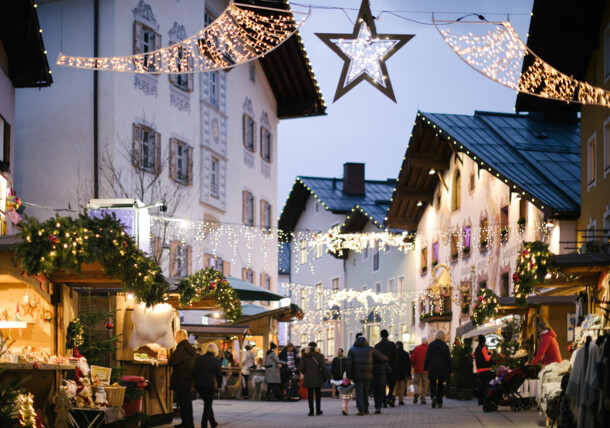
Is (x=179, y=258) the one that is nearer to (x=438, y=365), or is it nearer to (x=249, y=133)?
(x=249, y=133)

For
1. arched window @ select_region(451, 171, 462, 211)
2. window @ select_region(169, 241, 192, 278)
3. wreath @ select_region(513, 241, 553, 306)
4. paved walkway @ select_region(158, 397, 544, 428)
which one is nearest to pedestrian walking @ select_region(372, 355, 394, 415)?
paved walkway @ select_region(158, 397, 544, 428)

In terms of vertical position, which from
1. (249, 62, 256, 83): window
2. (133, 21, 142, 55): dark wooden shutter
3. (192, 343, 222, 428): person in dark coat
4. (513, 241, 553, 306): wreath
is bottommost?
(192, 343, 222, 428): person in dark coat

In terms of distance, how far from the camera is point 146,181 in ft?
109

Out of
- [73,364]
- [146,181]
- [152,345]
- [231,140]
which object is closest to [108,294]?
[152,345]

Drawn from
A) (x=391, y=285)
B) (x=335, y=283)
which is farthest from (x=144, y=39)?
(x=335, y=283)

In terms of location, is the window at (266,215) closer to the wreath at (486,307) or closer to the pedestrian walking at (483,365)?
the wreath at (486,307)

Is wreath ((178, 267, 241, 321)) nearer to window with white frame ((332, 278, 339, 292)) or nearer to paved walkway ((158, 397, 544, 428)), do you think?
paved walkway ((158, 397, 544, 428))

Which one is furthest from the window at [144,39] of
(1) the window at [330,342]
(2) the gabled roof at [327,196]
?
(1) the window at [330,342]

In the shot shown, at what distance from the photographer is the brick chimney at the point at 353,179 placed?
6106 cm

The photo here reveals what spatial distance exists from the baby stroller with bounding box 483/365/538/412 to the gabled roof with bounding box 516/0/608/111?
9721mm

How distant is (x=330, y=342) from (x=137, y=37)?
1198 inches

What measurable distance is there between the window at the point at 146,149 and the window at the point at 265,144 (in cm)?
1091

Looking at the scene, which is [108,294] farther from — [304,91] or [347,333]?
[347,333]

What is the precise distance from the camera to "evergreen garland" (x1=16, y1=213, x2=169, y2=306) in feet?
47.2
